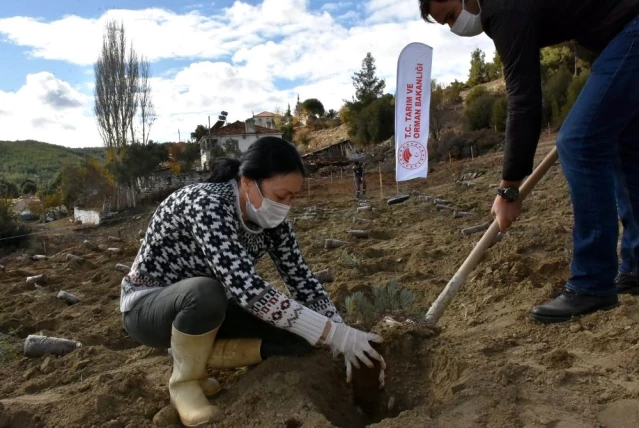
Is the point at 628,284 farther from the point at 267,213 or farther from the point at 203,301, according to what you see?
the point at 203,301

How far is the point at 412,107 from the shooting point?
1060 centimetres

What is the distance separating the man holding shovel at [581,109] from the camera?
7.08 feet

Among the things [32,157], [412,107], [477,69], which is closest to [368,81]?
[477,69]

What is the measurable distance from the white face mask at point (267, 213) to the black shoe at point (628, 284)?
1657mm

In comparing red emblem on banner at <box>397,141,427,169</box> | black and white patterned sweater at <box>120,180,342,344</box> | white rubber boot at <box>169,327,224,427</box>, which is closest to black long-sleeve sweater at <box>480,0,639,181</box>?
black and white patterned sweater at <box>120,180,342,344</box>

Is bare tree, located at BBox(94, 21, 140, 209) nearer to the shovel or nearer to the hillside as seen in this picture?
the shovel

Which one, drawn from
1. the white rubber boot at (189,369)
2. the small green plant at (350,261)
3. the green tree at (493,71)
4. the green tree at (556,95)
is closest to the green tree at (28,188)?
the green tree at (493,71)

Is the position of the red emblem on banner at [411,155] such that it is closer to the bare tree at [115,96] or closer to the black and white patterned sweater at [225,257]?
the black and white patterned sweater at [225,257]

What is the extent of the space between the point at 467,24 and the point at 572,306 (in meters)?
1.30

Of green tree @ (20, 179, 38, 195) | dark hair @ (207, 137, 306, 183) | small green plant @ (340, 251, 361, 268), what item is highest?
green tree @ (20, 179, 38, 195)

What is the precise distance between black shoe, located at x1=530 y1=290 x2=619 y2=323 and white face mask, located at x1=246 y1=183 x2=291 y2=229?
127 centimetres

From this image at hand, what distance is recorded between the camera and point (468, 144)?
24.7 metres

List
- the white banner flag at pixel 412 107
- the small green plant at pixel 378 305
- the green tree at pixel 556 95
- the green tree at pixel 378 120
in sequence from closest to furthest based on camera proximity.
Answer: the small green plant at pixel 378 305 → the white banner flag at pixel 412 107 → the green tree at pixel 556 95 → the green tree at pixel 378 120

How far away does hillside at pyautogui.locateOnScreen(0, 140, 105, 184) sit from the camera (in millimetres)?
79125
